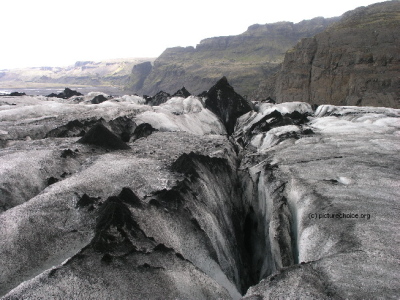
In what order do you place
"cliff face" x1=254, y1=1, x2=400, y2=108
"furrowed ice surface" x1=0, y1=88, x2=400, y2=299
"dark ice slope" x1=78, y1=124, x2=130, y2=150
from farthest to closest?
"cliff face" x1=254, y1=1, x2=400, y2=108 → "dark ice slope" x1=78, y1=124, x2=130, y2=150 → "furrowed ice surface" x1=0, y1=88, x2=400, y2=299

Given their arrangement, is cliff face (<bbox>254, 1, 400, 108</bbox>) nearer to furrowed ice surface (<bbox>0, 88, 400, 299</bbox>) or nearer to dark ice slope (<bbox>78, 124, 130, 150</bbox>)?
furrowed ice surface (<bbox>0, 88, 400, 299</bbox>)

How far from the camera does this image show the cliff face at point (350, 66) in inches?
1828

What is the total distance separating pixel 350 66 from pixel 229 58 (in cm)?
10012

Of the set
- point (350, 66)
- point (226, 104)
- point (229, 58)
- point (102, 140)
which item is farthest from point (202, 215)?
point (229, 58)

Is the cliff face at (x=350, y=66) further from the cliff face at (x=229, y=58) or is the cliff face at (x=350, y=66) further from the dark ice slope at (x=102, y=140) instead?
Result: the cliff face at (x=229, y=58)

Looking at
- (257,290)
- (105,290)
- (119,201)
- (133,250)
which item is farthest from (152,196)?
(257,290)

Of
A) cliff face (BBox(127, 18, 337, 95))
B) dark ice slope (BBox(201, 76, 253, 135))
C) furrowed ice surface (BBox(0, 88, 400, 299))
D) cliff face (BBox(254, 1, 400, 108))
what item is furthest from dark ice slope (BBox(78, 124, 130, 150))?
cliff face (BBox(127, 18, 337, 95))

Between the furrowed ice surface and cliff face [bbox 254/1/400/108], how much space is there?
102 feet

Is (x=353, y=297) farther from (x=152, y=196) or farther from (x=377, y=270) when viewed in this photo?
(x=152, y=196)

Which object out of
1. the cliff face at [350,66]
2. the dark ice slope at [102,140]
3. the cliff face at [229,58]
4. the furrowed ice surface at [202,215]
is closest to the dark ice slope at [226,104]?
the furrowed ice surface at [202,215]

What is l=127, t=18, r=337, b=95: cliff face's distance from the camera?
384 feet

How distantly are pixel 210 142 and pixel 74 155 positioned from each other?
28.9 ft

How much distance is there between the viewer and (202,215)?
11.5 metres

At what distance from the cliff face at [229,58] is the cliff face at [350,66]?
46.3m
